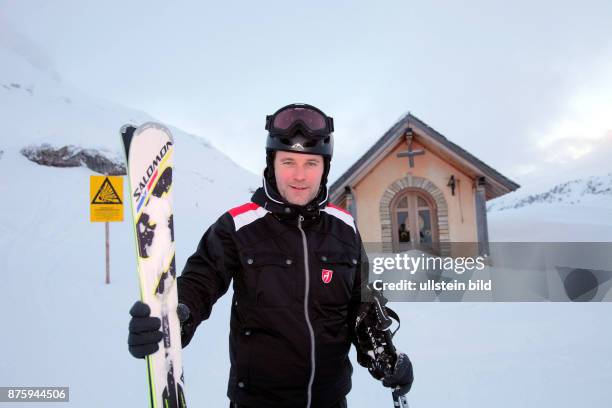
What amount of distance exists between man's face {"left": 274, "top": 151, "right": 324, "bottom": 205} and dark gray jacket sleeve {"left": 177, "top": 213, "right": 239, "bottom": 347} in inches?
15.2

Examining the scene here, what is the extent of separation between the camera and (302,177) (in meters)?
1.97

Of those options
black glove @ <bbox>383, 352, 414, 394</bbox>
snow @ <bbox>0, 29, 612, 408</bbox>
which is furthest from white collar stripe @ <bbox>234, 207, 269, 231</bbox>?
snow @ <bbox>0, 29, 612, 408</bbox>

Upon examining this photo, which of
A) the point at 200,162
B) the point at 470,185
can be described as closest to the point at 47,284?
the point at 470,185

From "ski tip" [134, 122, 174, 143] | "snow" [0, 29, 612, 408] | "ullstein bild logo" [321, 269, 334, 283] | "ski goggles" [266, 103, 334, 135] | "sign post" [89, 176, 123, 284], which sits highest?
"sign post" [89, 176, 123, 284]

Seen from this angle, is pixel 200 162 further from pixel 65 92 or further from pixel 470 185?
pixel 470 185

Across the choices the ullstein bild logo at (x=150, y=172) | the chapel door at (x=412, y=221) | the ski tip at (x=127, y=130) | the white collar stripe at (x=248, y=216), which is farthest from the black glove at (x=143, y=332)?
the chapel door at (x=412, y=221)

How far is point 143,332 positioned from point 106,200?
726 centimetres

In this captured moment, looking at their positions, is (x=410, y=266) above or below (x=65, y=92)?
below

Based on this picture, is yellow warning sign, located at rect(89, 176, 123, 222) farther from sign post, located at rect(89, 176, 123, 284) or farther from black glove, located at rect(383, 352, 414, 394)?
black glove, located at rect(383, 352, 414, 394)

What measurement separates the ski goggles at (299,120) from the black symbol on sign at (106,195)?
22.2 ft

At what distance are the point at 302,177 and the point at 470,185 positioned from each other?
8.39 meters

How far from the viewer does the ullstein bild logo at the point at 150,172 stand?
1.70m

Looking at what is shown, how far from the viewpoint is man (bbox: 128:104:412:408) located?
5.88 ft

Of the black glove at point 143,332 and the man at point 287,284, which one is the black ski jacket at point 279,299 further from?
the black glove at point 143,332
